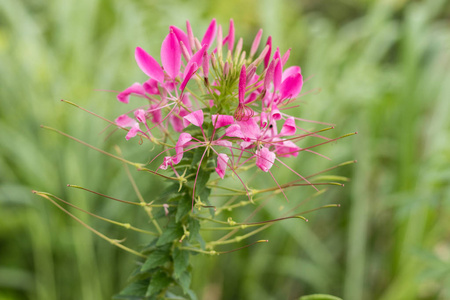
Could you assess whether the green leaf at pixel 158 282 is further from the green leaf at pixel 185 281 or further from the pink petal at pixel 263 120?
the pink petal at pixel 263 120

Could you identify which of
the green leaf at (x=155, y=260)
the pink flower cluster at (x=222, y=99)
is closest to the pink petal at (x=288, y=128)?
the pink flower cluster at (x=222, y=99)

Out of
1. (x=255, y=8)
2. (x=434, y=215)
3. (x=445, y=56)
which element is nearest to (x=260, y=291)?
(x=434, y=215)

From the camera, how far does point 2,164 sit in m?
1.87

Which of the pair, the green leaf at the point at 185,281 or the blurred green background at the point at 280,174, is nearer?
the green leaf at the point at 185,281

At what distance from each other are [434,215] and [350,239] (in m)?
0.36

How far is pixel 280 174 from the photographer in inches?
71.9

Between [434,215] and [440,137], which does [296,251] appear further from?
[440,137]

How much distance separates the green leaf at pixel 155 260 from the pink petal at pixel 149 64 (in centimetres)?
23

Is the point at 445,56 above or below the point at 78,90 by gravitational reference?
above

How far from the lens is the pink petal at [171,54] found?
0.55m

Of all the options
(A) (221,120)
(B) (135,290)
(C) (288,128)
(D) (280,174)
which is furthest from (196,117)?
(D) (280,174)

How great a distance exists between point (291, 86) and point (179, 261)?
27 cm

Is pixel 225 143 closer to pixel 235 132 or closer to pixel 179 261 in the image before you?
pixel 235 132

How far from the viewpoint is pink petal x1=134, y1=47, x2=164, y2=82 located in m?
0.56
